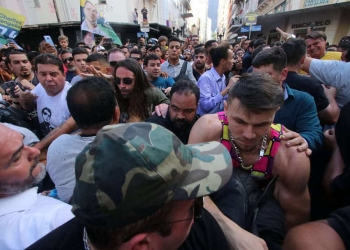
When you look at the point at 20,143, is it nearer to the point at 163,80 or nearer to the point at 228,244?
the point at 228,244

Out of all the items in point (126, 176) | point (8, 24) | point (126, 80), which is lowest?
point (126, 80)

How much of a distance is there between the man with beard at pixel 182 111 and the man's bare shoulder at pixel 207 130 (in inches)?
25.8

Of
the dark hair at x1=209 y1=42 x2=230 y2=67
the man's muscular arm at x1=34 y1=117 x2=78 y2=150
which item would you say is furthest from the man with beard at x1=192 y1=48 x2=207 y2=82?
the man's muscular arm at x1=34 y1=117 x2=78 y2=150

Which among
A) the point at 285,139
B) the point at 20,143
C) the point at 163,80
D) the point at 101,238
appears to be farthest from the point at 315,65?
the point at 20,143

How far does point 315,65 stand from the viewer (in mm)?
2705

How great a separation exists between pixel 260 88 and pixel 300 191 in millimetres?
837

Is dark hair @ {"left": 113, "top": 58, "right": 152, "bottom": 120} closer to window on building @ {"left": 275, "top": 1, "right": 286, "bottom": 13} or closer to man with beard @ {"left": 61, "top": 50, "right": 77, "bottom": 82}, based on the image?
man with beard @ {"left": 61, "top": 50, "right": 77, "bottom": 82}

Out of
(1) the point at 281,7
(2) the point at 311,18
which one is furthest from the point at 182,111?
(1) the point at 281,7

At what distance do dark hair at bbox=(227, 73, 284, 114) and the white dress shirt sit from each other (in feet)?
4.64

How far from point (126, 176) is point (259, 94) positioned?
48.7 inches

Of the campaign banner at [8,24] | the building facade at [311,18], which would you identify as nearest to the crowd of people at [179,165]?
the campaign banner at [8,24]

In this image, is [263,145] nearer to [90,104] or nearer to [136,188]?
[136,188]

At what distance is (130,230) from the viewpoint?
2.44ft

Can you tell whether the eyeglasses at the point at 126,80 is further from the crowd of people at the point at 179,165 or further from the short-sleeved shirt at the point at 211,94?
the short-sleeved shirt at the point at 211,94
